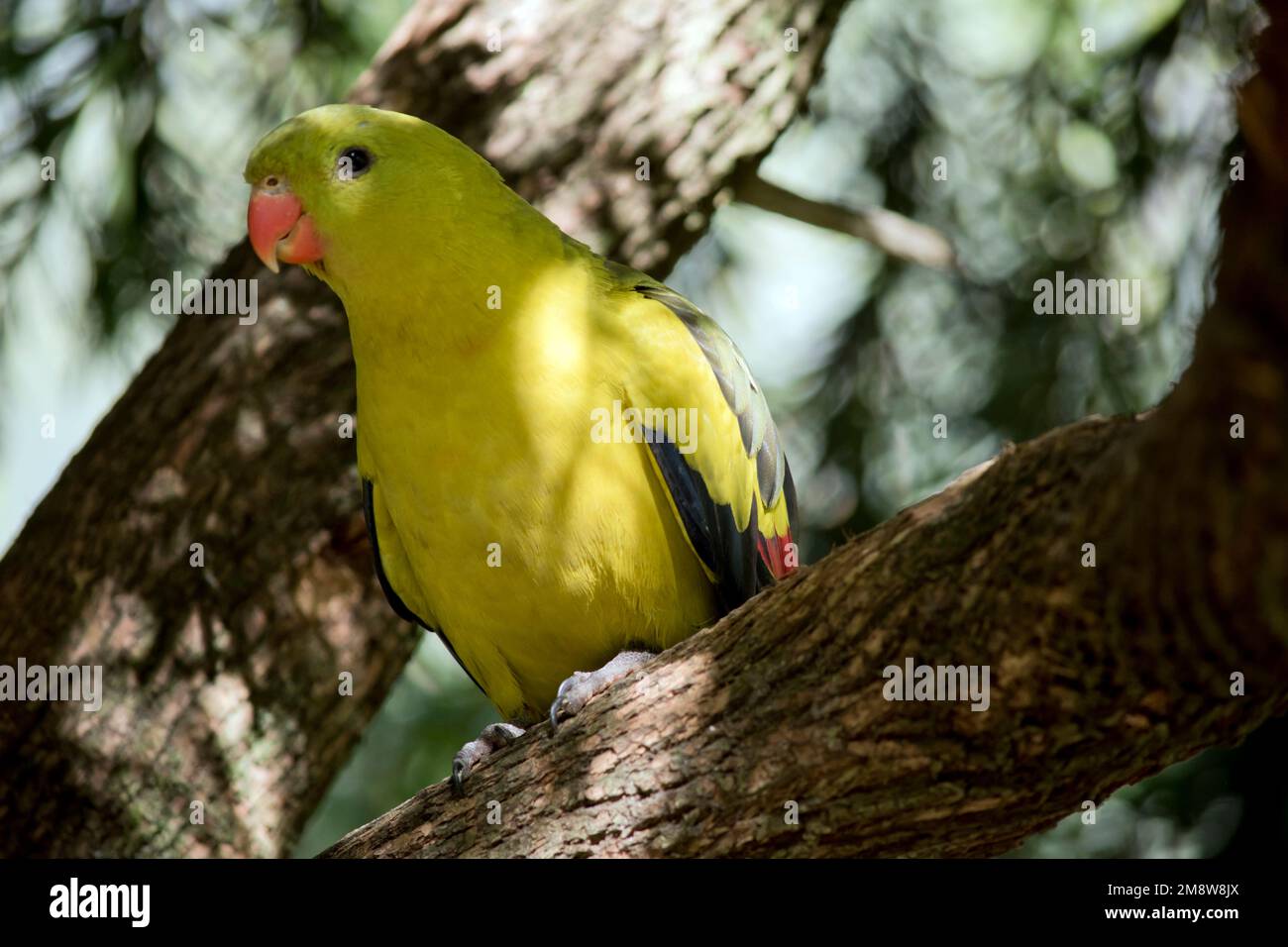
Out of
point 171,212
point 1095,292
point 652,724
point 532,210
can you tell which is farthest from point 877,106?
point 652,724

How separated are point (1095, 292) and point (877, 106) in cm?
118

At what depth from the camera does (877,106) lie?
17.0 feet

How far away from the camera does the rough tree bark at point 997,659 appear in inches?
63.2

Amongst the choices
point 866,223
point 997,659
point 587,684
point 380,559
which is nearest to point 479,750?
point 587,684

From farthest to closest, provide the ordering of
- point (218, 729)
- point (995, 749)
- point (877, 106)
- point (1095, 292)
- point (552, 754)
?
point (877, 106)
point (1095, 292)
point (218, 729)
point (552, 754)
point (995, 749)

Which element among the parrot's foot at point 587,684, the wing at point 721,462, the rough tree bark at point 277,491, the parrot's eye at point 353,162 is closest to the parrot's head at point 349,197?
the parrot's eye at point 353,162

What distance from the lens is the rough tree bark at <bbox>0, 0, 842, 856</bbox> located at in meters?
3.96

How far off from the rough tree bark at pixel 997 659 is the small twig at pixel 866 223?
248cm

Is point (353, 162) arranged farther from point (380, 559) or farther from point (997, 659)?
point (997, 659)

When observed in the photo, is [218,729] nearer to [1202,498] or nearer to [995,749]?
[995,749]

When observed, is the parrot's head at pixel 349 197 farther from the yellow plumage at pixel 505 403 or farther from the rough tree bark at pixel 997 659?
the rough tree bark at pixel 997 659

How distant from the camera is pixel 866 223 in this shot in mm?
4812

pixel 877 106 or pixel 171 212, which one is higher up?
pixel 877 106

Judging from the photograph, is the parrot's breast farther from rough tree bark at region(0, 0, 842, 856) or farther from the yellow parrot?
rough tree bark at region(0, 0, 842, 856)
